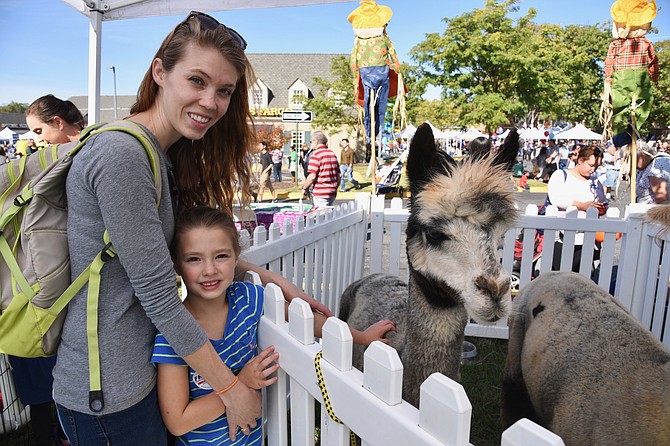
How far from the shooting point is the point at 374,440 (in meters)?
1.18

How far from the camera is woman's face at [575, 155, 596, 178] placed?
589 centimetres

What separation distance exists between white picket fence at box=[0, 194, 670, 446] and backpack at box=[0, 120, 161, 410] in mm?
635

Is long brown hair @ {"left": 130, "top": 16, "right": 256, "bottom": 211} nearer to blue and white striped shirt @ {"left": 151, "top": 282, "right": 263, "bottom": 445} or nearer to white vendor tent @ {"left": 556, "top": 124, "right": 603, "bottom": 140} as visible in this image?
blue and white striped shirt @ {"left": 151, "top": 282, "right": 263, "bottom": 445}

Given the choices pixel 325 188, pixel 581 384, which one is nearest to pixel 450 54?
pixel 325 188

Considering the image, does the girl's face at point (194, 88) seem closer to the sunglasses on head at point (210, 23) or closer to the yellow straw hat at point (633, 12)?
the sunglasses on head at point (210, 23)

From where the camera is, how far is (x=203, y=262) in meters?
1.63

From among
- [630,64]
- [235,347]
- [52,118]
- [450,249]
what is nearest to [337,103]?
[630,64]

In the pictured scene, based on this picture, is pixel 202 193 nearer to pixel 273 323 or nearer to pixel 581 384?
pixel 273 323

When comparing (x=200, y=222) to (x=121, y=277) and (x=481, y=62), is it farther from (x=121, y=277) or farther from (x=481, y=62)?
(x=481, y=62)

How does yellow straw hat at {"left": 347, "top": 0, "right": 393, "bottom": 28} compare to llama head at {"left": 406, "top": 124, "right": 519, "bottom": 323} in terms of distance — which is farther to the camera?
yellow straw hat at {"left": 347, "top": 0, "right": 393, "bottom": 28}

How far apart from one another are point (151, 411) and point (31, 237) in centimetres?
67

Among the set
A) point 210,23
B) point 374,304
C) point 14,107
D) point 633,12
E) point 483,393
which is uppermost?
point 14,107

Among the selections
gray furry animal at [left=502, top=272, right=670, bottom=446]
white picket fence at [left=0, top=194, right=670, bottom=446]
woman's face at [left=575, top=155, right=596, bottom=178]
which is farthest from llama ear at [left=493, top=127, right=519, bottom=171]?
woman's face at [left=575, top=155, right=596, bottom=178]

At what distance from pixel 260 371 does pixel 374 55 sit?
5183 mm
